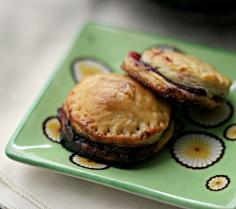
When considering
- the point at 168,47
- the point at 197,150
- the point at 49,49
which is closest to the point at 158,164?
the point at 197,150

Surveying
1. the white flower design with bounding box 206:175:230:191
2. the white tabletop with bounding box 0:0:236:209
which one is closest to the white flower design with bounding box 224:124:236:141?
the white flower design with bounding box 206:175:230:191

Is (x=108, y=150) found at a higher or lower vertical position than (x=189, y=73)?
lower

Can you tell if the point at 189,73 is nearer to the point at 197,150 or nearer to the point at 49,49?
the point at 197,150

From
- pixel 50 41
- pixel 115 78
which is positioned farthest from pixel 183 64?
pixel 50 41

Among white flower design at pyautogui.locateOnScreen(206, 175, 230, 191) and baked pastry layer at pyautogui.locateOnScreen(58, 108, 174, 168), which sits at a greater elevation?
white flower design at pyautogui.locateOnScreen(206, 175, 230, 191)

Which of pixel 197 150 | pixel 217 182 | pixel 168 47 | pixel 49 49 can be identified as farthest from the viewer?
pixel 49 49

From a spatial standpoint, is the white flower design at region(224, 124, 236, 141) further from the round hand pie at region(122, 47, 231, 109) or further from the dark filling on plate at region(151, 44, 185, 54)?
the dark filling on plate at region(151, 44, 185, 54)

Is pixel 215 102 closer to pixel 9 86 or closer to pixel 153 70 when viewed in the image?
pixel 153 70

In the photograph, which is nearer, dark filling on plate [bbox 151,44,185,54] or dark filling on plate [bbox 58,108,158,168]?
dark filling on plate [bbox 58,108,158,168]
